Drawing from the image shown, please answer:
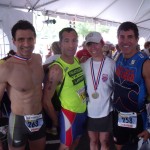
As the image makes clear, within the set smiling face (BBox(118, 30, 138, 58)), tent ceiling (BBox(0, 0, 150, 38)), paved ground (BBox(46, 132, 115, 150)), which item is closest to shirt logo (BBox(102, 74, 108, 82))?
smiling face (BBox(118, 30, 138, 58))

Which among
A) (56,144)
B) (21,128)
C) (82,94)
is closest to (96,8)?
(56,144)

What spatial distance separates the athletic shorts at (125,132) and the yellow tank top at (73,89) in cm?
40

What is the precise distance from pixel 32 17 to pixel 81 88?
4.24 meters

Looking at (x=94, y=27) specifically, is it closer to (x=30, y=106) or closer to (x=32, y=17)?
(x=32, y=17)

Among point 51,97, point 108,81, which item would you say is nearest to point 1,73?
point 51,97

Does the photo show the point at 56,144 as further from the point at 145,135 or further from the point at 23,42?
the point at 23,42

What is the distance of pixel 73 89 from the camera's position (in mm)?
2447

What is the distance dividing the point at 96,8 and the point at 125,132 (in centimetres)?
623

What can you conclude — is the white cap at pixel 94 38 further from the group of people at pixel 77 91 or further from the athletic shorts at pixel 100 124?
the athletic shorts at pixel 100 124

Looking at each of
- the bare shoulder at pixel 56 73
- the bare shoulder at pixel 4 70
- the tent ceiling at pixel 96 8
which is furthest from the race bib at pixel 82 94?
the tent ceiling at pixel 96 8

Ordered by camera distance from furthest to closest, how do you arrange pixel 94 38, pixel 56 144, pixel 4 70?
1. pixel 56 144
2. pixel 94 38
3. pixel 4 70

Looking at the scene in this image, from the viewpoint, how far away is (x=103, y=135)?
269cm

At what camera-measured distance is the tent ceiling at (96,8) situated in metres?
6.32

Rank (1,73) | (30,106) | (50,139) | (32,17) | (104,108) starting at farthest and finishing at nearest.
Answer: (32,17), (50,139), (104,108), (30,106), (1,73)
